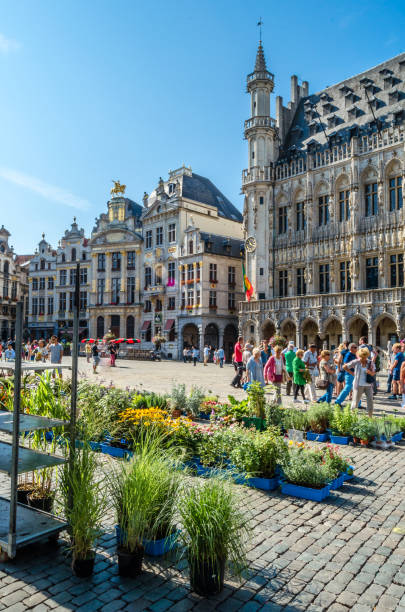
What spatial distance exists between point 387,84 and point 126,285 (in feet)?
110

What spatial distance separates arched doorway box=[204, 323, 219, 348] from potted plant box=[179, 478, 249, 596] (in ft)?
136

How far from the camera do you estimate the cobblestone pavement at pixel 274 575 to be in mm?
3631

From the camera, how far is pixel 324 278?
36.1 metres

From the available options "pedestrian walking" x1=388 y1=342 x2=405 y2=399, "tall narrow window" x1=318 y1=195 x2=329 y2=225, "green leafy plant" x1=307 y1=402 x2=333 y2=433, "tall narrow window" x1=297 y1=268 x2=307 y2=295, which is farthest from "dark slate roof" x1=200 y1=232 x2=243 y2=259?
"green leafy plant" x1=307 y1=402 x2=333 y2=433

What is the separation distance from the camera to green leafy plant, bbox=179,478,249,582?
11.8ft

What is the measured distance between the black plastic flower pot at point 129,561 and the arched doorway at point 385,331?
97.7ft

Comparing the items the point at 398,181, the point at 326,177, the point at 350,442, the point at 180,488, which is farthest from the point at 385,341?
the point at 180,488

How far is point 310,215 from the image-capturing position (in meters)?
36.5

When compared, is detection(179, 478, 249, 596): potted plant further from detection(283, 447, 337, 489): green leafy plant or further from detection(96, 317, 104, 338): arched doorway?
detection(96, 317, 104, 338): arched doorway

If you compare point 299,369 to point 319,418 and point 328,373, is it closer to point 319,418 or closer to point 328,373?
point 328,373

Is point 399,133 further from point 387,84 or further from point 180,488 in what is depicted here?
point 180,488

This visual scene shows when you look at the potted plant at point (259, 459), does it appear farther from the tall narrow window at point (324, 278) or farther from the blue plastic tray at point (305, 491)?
the tall narrow window at point (324, 278)

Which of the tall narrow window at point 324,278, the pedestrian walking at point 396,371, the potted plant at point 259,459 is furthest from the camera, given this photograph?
the tall narrow window at point 324,278

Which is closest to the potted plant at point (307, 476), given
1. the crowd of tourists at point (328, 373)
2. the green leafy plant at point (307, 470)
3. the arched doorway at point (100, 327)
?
the green leafy plant at point (307, 470)
